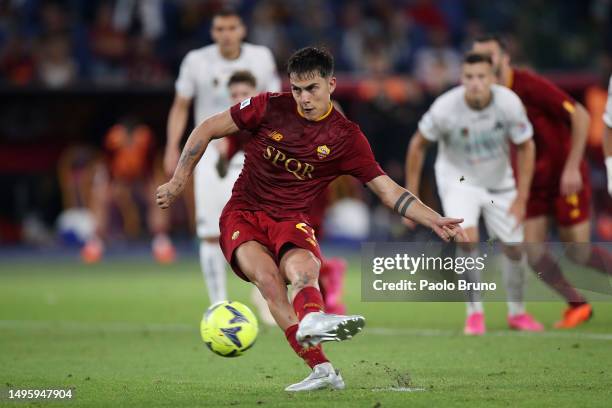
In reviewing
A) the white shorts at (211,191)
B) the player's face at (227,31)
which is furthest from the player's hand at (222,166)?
the player's face at (227,31)

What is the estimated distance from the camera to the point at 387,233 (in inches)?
885

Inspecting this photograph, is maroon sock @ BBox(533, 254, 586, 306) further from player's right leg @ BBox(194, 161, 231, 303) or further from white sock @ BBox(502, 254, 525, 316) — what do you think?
player's right leg @ BBox(194, 161, 231, 303)

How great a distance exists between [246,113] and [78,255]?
1435 cm

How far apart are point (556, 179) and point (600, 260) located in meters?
1.07

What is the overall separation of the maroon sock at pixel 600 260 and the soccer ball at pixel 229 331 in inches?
163

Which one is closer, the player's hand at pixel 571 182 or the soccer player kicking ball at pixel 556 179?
the player's hand at pixel 571 182

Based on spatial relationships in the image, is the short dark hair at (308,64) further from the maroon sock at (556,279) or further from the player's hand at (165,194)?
the maroon sock at (556,279)

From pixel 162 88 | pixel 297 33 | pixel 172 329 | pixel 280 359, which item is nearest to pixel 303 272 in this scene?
pixel 280 359

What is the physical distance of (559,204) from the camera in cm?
1093

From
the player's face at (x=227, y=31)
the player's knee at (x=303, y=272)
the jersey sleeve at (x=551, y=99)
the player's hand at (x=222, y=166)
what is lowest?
the player's knee at (x=303, y=272)

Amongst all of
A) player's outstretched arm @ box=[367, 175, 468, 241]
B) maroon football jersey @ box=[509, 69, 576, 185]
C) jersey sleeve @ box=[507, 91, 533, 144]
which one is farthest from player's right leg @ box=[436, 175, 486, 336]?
player's outstretched arm @ box=[367, 175, 468, 241]

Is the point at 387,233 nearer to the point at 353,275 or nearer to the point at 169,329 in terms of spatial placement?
the point at 353,275

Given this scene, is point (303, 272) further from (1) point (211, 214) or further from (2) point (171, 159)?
(1) point (211, 214)

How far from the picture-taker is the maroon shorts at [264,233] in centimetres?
714
